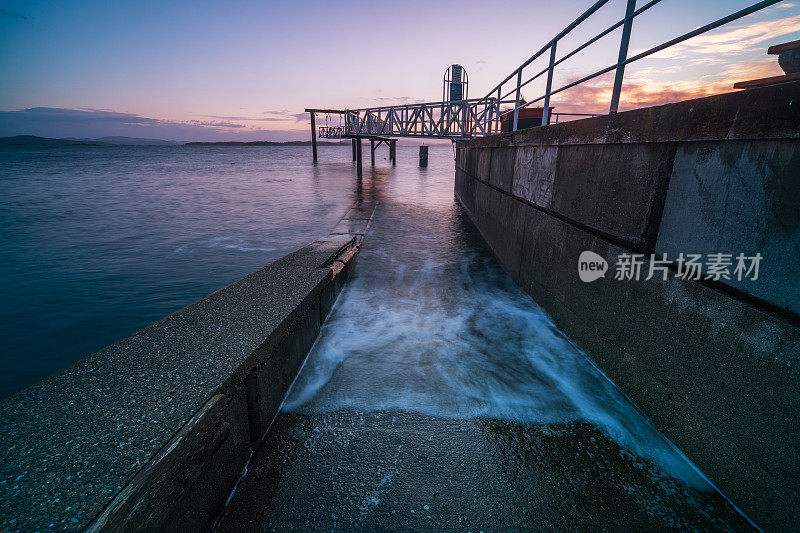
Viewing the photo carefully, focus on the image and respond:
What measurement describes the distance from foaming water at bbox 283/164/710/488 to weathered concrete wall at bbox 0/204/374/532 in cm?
87

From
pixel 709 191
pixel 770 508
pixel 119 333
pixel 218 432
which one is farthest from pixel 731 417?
pixel 119 333

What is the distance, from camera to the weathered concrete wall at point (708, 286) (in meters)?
1.93

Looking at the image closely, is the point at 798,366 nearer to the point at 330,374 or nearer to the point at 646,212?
the point at 646,212

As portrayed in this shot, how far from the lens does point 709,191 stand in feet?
7.84

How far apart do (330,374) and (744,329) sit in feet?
11.3

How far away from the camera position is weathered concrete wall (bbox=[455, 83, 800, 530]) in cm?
193

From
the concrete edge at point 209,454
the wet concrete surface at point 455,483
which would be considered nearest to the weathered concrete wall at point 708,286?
the wet concrete surface at point 455,483

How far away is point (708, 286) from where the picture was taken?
2.39 metres

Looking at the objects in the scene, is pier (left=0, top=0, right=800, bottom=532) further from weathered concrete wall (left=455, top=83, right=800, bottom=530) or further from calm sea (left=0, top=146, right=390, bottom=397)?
calm sea (left=0, top=146, right=390, bottom=397)

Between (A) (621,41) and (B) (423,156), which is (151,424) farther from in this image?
(B) (423,156)

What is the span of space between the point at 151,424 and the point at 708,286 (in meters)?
3.63

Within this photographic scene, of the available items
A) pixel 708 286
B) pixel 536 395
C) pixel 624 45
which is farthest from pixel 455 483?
pixel 624 45

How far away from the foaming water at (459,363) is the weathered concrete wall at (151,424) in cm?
87
